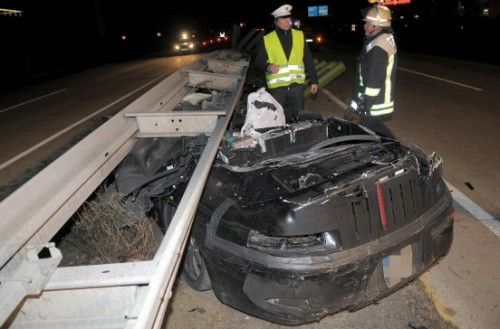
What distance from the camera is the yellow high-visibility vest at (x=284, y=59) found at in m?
5.86

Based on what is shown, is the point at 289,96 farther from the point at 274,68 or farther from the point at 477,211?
the point at 477,211

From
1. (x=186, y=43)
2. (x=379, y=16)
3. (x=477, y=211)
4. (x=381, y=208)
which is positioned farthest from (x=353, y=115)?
(x=186, y=43)

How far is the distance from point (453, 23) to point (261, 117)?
21.8 m

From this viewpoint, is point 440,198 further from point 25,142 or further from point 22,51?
point 22,51

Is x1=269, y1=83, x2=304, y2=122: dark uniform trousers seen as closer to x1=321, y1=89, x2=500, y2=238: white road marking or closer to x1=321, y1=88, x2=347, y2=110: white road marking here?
x1=321, y1=89, x2=500, y2=238: white road marking

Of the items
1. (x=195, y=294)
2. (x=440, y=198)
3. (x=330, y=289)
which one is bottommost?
(x=195, y=294)

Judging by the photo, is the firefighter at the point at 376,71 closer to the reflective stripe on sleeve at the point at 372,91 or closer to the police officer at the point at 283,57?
the reflective stripe on sleeve at the point at 372,91

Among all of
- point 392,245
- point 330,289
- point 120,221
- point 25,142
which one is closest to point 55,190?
point 120,221

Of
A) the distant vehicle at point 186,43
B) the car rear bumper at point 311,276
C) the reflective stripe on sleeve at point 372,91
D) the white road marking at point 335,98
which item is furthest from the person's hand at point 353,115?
the distant vehicle at point 186,43

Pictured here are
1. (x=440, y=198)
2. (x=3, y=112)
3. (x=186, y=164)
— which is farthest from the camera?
(x=3, y=112)

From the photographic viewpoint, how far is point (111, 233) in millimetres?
3471

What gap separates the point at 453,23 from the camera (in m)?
22.0

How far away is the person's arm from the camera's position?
440cm

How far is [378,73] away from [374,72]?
4cm
